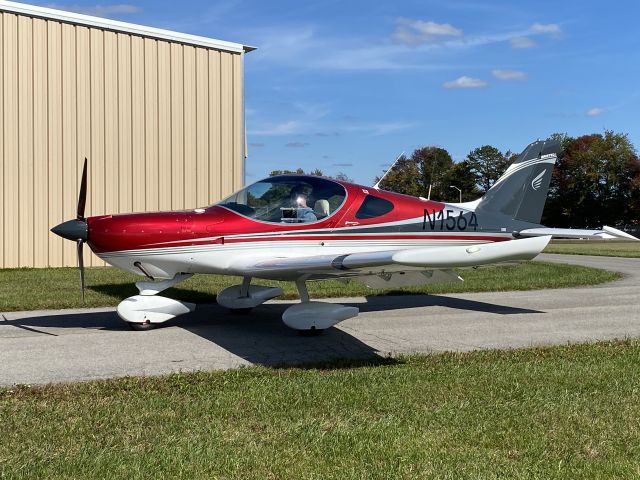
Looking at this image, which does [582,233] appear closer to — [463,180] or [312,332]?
[312,332]

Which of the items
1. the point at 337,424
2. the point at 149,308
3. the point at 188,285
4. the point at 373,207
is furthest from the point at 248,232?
the point at 188,285

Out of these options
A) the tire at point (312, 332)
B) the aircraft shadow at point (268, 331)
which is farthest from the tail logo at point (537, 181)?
the tire at point (312, 332)

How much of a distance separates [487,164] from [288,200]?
92851 millimetres

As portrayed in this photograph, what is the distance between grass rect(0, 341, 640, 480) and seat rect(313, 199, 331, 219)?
2.95 m

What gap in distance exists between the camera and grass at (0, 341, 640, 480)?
373cm

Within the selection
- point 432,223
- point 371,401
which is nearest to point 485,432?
point 371,401

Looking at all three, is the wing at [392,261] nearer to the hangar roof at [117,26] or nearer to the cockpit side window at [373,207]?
the cockpit side window at [373,207]

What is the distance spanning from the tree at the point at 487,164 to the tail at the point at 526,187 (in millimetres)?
87549

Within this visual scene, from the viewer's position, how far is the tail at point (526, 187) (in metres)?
11.2

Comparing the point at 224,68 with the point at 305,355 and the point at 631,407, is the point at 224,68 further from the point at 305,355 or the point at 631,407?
the point at 631,407

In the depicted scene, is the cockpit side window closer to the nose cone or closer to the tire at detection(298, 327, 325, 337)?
the tire at detection(298, 327, 325, 337)

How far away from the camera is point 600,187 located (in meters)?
81.8

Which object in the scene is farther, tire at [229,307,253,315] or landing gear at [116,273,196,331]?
tire at [229,307,253,315]

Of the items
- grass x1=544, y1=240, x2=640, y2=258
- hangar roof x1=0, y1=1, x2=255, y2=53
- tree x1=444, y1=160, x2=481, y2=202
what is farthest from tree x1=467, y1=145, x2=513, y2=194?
hangar roof x1=0, y1=1, x2=255, y2=53
